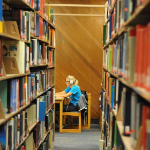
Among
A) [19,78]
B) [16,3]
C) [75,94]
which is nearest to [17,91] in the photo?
[19,78]

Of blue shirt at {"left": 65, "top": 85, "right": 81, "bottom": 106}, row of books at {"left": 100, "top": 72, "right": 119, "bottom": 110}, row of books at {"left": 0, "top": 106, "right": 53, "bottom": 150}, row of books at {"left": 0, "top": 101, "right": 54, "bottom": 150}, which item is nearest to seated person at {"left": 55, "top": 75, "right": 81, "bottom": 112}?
blue shirt at {"left": 65, "top": 85, "right": 81, "bottom": 106}

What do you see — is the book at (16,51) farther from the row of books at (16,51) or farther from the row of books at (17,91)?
the row of books at (17,91)

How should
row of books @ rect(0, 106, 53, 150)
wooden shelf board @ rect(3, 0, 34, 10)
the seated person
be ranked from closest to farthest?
row of books @ rect(0, 106, 53, 150) < wooden shelf board @ rect(3, 0, 34, 10) < the seated person

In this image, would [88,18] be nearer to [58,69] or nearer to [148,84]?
[58,69]

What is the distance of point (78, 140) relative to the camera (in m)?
5.33

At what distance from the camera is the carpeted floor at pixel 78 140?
194 inches

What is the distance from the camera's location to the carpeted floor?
4927 millimetres

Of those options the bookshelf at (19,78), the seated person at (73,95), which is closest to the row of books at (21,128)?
the bookshelf at (19,78)

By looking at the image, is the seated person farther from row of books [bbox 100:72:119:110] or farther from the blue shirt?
row of books [bbox 100:72:119:110]

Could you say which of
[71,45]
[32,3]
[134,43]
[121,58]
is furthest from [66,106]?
[134,43]

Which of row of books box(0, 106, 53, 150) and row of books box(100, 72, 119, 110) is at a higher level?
row of books box(100, 72, 119, 110)

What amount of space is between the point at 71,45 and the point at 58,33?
49cm

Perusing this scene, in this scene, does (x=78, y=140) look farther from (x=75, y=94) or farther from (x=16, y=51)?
(x=16, y=51)

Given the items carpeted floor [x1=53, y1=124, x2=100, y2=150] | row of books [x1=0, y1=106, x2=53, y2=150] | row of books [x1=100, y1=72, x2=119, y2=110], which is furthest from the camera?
carpeted floor [x1=53, y1=124, x2=100, y2=150]
